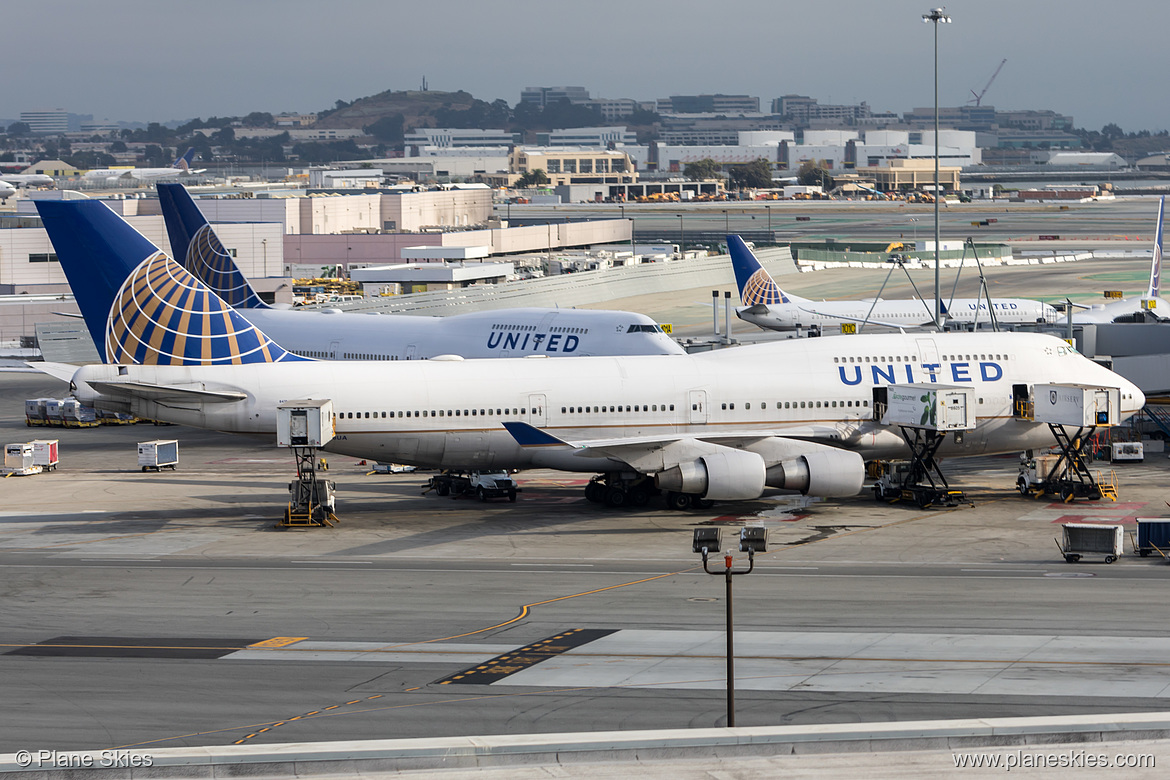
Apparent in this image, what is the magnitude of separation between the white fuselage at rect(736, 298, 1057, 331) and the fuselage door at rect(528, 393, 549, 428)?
57376 mm

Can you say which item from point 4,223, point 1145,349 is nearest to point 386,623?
point 1145,349

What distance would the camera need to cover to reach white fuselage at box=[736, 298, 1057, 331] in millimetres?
102000

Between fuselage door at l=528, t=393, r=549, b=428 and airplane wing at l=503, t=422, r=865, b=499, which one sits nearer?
airplane wing at l=503, t=422, r=865, b=499

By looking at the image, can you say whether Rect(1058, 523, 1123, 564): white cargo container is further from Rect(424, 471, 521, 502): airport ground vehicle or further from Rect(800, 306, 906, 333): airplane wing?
Rect(800, 306, 906, 333): airplane wing

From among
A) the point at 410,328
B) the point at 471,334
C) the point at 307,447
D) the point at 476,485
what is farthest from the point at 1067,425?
the point at 410,328

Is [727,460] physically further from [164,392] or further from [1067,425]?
[164,392]

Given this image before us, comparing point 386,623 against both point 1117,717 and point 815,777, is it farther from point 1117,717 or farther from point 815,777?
point 1117,717

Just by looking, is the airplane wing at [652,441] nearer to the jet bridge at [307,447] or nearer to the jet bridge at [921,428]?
the jet bridge at [921,428]

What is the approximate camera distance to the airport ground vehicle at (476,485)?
5172cm

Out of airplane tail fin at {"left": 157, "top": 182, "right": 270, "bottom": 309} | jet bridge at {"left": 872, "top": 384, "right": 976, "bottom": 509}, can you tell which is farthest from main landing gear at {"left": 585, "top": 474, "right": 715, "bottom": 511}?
airplane tail fin at {"left": 157, "top": 182, "right": 270, "bottom": 309}

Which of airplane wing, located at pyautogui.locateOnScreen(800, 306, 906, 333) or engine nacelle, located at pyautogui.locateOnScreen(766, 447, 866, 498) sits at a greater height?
airplane wing, located at pyautogui.locateOnScreen(800, 306, 906, 333)

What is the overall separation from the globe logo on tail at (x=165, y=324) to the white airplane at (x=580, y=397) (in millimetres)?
48

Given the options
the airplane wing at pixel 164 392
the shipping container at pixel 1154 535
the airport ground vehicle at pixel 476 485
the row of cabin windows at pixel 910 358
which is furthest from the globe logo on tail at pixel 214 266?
the shipping container at pixel 1154 535

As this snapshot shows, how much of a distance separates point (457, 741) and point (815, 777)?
563 cm
